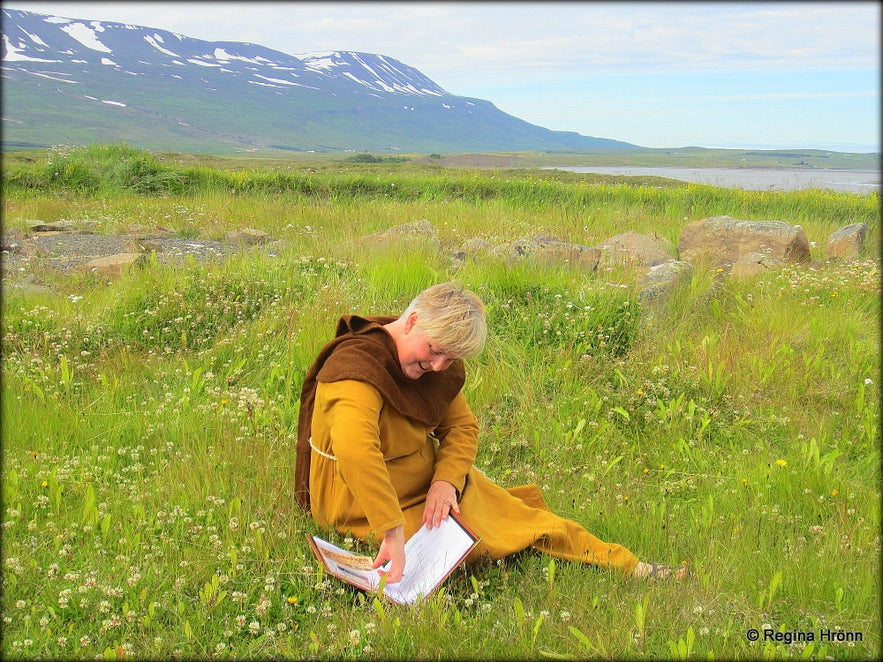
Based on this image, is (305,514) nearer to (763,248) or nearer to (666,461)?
(666,461)

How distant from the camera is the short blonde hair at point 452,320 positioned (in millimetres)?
2934

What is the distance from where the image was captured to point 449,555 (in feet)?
9.93

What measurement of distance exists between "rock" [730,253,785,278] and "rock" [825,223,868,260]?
5.60ft

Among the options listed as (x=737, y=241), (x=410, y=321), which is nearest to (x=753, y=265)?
(x=737, y=241)

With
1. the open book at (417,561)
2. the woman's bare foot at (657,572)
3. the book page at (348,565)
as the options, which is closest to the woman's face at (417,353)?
the open book at (417,561)

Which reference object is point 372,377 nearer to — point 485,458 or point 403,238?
point 485,458

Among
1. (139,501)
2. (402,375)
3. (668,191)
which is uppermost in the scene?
(668,191)

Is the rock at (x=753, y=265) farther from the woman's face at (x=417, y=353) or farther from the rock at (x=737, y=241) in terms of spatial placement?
the woman's face at (x=417, y=353)

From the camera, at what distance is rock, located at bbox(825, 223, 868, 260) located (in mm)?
9680

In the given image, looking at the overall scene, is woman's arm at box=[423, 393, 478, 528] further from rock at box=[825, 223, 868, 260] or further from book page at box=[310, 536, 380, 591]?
rock at box=[825, 223, 868, 260]

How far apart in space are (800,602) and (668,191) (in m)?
14.6

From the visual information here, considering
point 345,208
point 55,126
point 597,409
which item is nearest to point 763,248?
point 597,409

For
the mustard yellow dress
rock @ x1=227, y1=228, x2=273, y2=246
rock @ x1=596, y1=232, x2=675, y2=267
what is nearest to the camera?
the mustard yellow dress

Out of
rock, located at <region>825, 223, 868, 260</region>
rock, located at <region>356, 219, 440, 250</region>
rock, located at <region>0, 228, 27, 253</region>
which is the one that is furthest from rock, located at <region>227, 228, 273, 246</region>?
rock, located at <region>825, 223, 868, 260</region>
